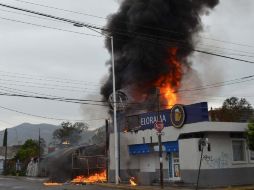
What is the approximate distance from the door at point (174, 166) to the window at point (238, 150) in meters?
3.95

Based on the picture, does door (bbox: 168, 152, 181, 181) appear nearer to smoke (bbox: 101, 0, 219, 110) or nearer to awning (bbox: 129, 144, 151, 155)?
awning (bbox: 129, 144, 151, 155)

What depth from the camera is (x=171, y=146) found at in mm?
31500

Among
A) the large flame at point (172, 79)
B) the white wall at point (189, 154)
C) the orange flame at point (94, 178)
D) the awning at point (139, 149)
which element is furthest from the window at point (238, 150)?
the orange flame at point (94, 178)

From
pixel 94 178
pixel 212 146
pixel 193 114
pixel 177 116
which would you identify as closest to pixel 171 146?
pixel 177 116

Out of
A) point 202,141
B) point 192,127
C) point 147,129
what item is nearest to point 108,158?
point 147,129

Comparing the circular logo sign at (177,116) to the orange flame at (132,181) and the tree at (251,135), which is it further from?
the orange flame at (132,181)

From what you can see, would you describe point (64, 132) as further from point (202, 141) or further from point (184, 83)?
point (202, 141)

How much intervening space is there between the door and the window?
3950mm

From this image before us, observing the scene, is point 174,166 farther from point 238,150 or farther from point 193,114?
point 238,150

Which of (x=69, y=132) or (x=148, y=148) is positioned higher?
(x=69, y=132)


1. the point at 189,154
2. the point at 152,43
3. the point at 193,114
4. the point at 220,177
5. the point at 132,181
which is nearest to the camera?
the point at 220,177

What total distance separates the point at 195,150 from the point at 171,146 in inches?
114

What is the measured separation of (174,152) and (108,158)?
730 cm

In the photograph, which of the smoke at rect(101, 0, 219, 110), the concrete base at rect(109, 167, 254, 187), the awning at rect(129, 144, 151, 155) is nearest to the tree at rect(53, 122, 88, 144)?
the smoke at rect(101, 0, 219, 110)
